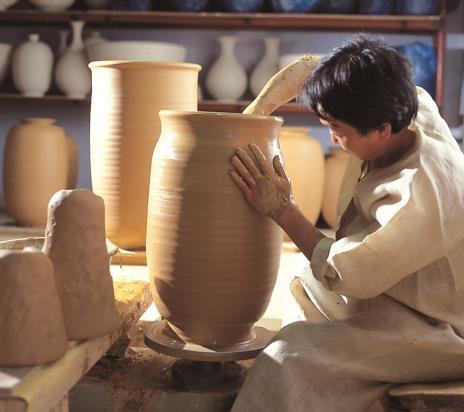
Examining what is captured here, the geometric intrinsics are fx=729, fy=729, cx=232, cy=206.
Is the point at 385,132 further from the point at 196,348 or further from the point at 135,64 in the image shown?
the point at 135,64

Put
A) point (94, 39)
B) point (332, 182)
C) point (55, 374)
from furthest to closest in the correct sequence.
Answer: point (94, 39) → point (332, 182) → point (55, 374)

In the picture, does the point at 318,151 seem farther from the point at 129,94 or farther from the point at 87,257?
the point at 87,257

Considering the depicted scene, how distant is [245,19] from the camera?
4.81 meters

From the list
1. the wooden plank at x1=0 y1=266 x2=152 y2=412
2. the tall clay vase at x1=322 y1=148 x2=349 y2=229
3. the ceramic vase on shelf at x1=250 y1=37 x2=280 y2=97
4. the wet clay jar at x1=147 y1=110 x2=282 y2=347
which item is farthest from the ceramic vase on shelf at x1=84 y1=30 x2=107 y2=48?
the wooden plank at x1=0 y1=266 x2=152 y2=412

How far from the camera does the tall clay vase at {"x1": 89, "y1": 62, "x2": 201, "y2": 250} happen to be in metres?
2.32

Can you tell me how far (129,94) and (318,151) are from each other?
231 centimetres

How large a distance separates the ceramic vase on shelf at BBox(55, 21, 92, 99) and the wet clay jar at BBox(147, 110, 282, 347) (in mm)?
3319

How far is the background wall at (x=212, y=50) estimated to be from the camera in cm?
509

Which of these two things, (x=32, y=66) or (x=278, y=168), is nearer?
(x=278, y=168)

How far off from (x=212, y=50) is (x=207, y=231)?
12.5 ft

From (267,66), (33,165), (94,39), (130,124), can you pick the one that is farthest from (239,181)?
(94,39)

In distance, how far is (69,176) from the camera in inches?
190

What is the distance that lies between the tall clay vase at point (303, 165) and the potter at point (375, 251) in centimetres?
270

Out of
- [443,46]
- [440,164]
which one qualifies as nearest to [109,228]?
[440,164]
